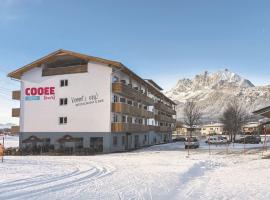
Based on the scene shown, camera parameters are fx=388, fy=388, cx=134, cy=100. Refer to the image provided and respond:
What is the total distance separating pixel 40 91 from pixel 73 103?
5.29m

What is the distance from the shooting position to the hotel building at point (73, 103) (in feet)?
155

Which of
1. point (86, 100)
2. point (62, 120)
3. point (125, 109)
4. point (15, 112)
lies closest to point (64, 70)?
point (86, 100)

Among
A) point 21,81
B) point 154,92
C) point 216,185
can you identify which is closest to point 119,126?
point 21,81

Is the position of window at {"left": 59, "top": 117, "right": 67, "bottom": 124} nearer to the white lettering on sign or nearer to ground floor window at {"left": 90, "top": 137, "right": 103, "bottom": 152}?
the white lettering on sign

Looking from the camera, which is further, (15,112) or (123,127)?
(15,112)

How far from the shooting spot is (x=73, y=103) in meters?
48.6

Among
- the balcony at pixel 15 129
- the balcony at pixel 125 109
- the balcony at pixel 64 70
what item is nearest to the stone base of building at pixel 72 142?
the balcony at pixel 15 129

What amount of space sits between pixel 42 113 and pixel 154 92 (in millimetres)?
27052

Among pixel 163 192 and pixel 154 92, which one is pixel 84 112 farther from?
pixel 163 192

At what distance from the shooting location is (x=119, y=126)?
4678 cm

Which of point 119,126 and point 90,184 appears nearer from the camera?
point 90,184

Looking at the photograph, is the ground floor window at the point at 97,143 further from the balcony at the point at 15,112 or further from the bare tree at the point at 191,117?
the bare tree at the point at 191,117

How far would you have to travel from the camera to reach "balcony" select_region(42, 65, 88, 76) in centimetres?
4862

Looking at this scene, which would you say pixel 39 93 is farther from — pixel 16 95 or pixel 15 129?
pixel 15 129
